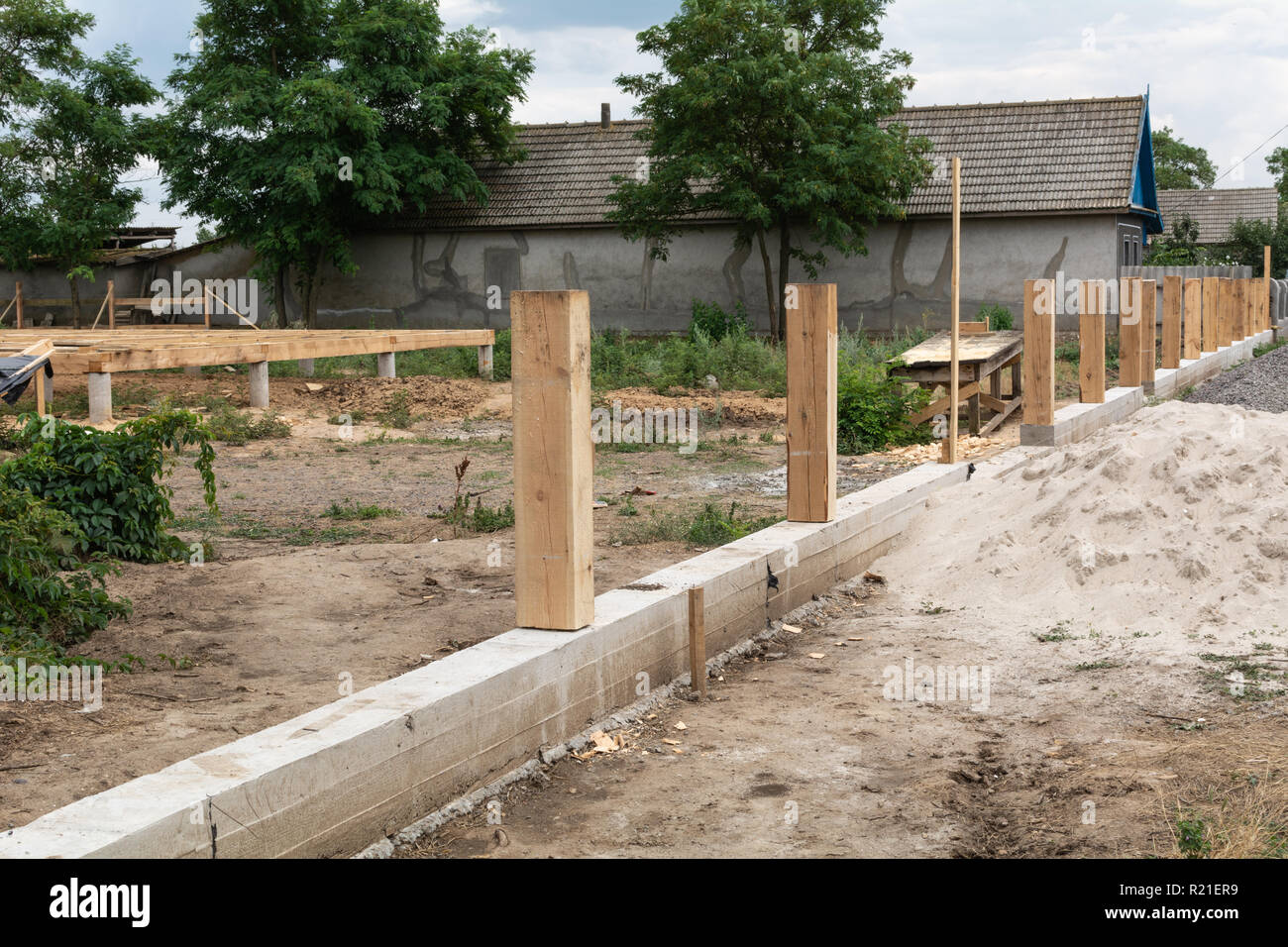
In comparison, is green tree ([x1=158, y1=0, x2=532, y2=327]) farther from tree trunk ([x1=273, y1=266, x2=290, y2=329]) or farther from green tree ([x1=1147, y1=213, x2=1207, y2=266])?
green tree ([x1=1147, y1=213, x2=1207, y2=266])

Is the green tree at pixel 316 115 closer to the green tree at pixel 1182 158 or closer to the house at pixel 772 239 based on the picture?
the house at pixel 772 239

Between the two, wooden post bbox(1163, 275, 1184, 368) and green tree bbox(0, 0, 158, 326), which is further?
green tree bbox(0, 0, 158, 326)

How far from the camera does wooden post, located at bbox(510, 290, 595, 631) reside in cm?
496

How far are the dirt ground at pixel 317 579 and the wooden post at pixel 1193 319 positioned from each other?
26.7ft

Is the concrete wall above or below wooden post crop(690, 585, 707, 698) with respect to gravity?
above

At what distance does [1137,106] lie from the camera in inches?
1094

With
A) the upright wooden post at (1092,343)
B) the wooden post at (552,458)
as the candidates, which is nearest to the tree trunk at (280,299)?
the upright wooden post at (1092,343)

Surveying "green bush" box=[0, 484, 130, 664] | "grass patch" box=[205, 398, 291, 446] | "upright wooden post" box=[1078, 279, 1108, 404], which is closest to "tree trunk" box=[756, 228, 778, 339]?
"upright wooden post" box=[1078, 279, 1108, 404]

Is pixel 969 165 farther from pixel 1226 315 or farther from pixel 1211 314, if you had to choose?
pixel 1211 314

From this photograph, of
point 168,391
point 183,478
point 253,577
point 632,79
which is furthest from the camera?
point 632,79

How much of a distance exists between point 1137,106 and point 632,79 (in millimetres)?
10880

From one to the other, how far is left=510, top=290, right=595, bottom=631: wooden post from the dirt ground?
90 cm
